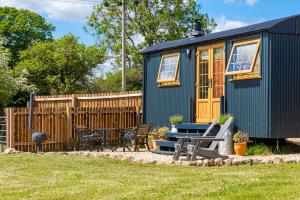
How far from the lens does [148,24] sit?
35594mm

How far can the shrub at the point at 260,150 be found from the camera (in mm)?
12606

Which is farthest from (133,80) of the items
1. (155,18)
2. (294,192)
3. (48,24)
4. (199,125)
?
(294,192)

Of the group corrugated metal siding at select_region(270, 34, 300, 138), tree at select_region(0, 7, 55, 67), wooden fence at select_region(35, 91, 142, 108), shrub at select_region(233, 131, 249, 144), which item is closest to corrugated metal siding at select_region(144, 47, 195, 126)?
wooden fence at select_region(35, 91, 142, 108)

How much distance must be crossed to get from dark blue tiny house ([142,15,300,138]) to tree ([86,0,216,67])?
66.1ft

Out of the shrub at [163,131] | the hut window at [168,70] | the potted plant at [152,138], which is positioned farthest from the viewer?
the hut window at [168,70]

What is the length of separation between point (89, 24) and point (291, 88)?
28.2 metres

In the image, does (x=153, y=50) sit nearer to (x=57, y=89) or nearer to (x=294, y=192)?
(x=294, y=192)

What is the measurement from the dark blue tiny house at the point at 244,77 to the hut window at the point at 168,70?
3 cm

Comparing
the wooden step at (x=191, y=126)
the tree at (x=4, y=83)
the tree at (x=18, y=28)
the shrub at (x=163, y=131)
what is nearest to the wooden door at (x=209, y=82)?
the wooden step at (x=191, y=126)

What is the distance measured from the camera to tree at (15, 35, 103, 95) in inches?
1303

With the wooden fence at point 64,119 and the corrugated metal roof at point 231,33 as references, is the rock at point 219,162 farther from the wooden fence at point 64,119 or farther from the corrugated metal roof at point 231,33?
the wooden fence at point 64,119

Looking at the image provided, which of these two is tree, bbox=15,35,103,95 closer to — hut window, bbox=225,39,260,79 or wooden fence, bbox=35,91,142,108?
wooden fence, bbox=35,91,142,108

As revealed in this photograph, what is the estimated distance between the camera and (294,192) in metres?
7.08

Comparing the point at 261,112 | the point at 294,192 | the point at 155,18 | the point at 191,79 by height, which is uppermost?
the point at 155,18
